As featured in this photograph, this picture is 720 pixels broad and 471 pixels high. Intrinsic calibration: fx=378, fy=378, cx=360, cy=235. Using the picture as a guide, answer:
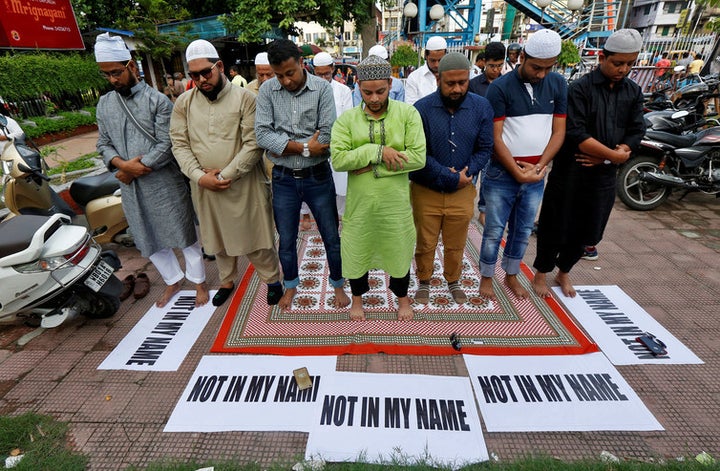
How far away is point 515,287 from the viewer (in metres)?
3.18

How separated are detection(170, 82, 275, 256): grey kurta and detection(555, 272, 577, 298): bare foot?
2.52m

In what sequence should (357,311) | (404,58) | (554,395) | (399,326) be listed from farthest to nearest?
1. (404,58)
2. (357,311)
3. (399,326)
4. (554,395)

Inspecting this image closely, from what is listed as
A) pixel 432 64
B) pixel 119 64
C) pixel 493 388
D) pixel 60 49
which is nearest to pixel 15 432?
pixel 119 64

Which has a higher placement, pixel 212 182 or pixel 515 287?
pixel 212 182

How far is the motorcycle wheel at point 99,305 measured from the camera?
9.34ft

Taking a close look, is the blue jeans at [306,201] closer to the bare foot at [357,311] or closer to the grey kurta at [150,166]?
the bare foot at [357,311]

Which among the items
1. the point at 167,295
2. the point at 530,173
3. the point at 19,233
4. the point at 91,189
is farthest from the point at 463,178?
the point at 91,189

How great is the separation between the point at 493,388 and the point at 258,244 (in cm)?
191

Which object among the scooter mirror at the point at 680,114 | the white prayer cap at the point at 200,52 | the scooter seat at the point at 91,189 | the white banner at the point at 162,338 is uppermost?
the white prayer cap at the point at 200,52

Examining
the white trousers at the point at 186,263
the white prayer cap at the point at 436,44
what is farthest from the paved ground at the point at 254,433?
the white prayer cap at the point at 436,44

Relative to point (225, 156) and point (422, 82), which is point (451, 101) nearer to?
point (225, 156)

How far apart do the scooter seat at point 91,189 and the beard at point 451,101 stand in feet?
10.9

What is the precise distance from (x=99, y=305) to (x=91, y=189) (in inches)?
58.1

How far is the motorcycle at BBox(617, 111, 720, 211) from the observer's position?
4527 millimetres
